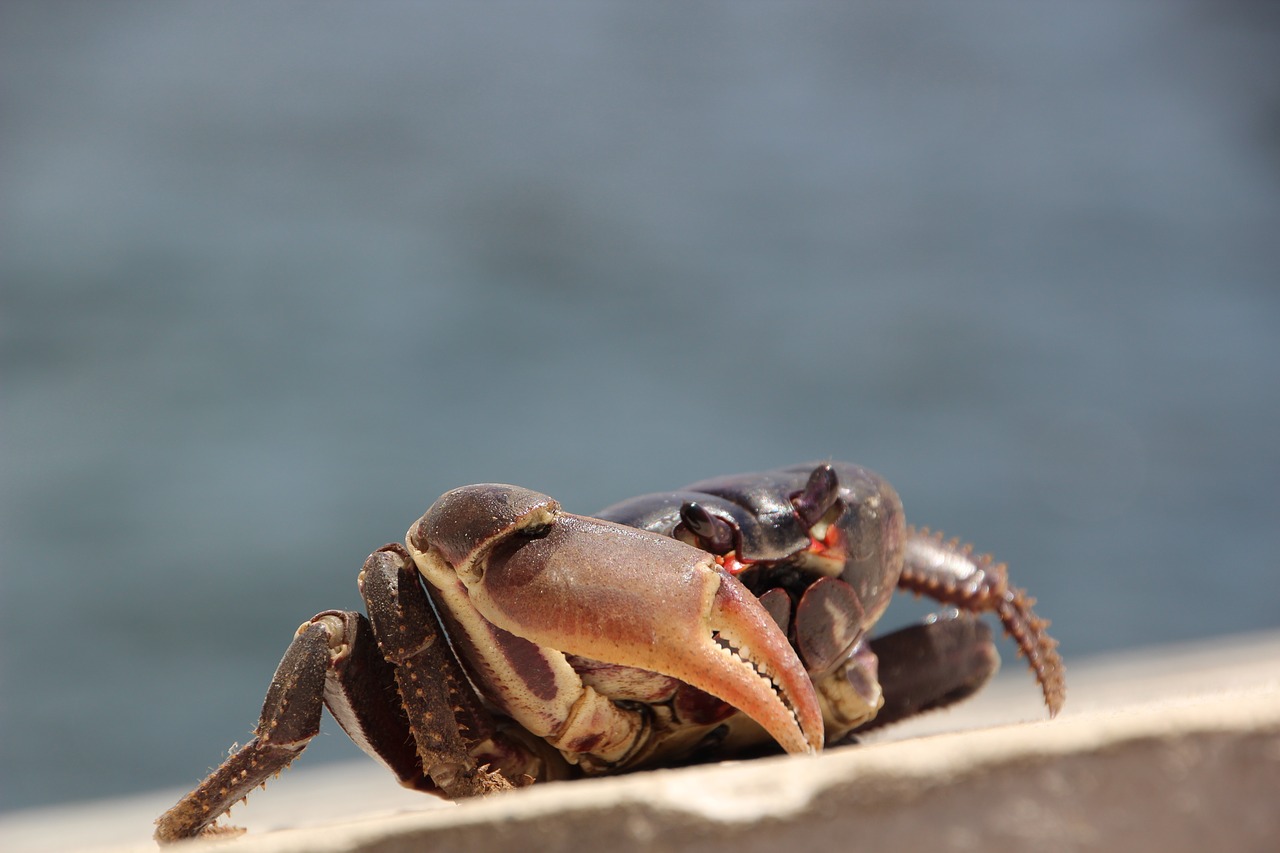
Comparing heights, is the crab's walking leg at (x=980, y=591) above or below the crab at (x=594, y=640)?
below

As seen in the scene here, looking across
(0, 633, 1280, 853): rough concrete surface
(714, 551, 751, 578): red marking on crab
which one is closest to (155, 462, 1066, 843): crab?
(714, 551, 751, 578): red marking on crab

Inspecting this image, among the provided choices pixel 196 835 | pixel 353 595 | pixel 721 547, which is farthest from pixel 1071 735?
pixel 353 595

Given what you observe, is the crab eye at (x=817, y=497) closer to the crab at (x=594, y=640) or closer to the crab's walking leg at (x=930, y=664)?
the crab at (x=594, y=640)

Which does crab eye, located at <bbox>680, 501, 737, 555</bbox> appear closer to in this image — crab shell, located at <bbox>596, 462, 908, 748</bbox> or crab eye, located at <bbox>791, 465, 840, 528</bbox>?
crab shell, located at <bbox>596, 462, 908, 748</bbox>

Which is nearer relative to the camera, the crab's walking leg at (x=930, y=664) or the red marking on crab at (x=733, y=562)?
the red marking on crab at (x=733, y=562)

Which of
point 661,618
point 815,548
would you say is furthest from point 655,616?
point 815,548

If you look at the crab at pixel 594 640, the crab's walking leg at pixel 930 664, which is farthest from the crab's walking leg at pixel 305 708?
the crab's walking leg at pixel 930 664
